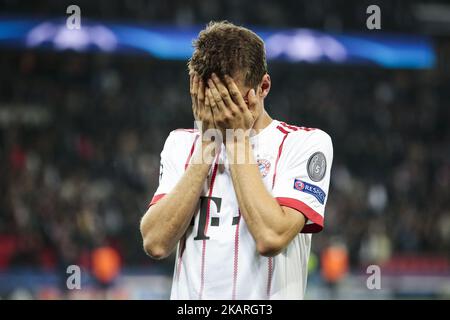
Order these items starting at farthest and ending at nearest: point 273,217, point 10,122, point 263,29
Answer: point 263,29
point 10,122
point 273,217

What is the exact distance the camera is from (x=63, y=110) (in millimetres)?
16609

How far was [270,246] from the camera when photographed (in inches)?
93.7

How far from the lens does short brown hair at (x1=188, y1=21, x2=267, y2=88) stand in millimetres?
2461

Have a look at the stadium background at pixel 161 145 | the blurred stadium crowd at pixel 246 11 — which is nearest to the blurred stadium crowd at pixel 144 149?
the stadium background at pixel 161 145

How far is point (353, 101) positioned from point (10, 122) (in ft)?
29.2

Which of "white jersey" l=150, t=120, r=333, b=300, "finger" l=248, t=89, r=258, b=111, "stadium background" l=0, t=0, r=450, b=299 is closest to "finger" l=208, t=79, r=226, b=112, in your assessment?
"finger" l=248, t=89, r=258, b=111

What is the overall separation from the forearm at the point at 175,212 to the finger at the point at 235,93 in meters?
0.20

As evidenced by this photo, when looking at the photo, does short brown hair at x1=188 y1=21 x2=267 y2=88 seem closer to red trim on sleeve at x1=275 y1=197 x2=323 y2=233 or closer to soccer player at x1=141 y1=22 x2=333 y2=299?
soccer player at x1=141 y1=22 x2=333 y2=299

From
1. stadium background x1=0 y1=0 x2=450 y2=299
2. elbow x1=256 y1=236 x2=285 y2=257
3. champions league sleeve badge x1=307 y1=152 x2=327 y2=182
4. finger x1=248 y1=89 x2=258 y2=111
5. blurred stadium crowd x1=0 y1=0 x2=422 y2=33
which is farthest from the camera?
blurred stadium crowd x1=0 y1=0 x2=422 y2=33

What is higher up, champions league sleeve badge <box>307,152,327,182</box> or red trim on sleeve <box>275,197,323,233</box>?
champions league sleeve badge <box>307,152,327,182</box>

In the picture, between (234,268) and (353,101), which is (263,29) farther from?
(234,268)

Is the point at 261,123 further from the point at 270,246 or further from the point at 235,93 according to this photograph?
the point at 270,246

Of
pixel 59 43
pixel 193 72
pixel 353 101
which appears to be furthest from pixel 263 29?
pixel 193 72

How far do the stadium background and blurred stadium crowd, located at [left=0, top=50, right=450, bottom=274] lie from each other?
0.11ft
